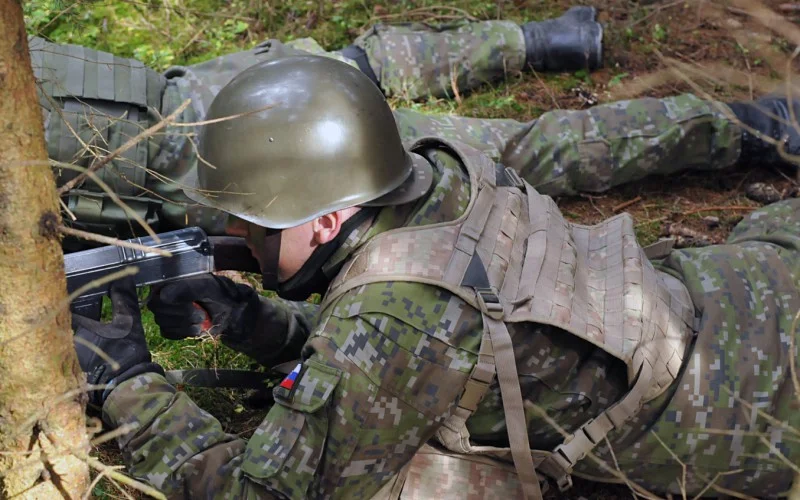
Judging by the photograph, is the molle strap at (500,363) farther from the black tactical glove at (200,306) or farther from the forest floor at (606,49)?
the forest floor at (606,49)

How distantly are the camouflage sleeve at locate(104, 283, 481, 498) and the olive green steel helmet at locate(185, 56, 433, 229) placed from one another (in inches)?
15.2

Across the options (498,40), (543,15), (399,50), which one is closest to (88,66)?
(399,50)

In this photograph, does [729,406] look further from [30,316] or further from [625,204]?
[30,316]

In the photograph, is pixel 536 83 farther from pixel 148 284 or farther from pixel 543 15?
pixel 148 284

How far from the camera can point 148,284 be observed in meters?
3.09

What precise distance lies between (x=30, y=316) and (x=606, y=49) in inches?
185

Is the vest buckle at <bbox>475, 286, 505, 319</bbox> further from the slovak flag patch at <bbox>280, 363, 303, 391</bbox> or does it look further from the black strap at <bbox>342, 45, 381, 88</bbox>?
the black strap at <bbox>342, 45, 381, 88</bbox>

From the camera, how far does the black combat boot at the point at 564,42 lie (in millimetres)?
5527

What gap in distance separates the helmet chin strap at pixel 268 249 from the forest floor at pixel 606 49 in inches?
88.7

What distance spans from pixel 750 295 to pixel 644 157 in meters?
1.67

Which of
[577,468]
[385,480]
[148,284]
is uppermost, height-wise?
[148,284]

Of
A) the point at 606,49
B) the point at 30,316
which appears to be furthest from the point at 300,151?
the point at 606,49

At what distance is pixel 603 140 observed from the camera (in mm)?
4555

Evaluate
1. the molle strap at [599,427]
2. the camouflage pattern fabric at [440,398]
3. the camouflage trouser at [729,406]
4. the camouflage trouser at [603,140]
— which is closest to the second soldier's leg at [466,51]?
the camouflage trouser at [603,140]
